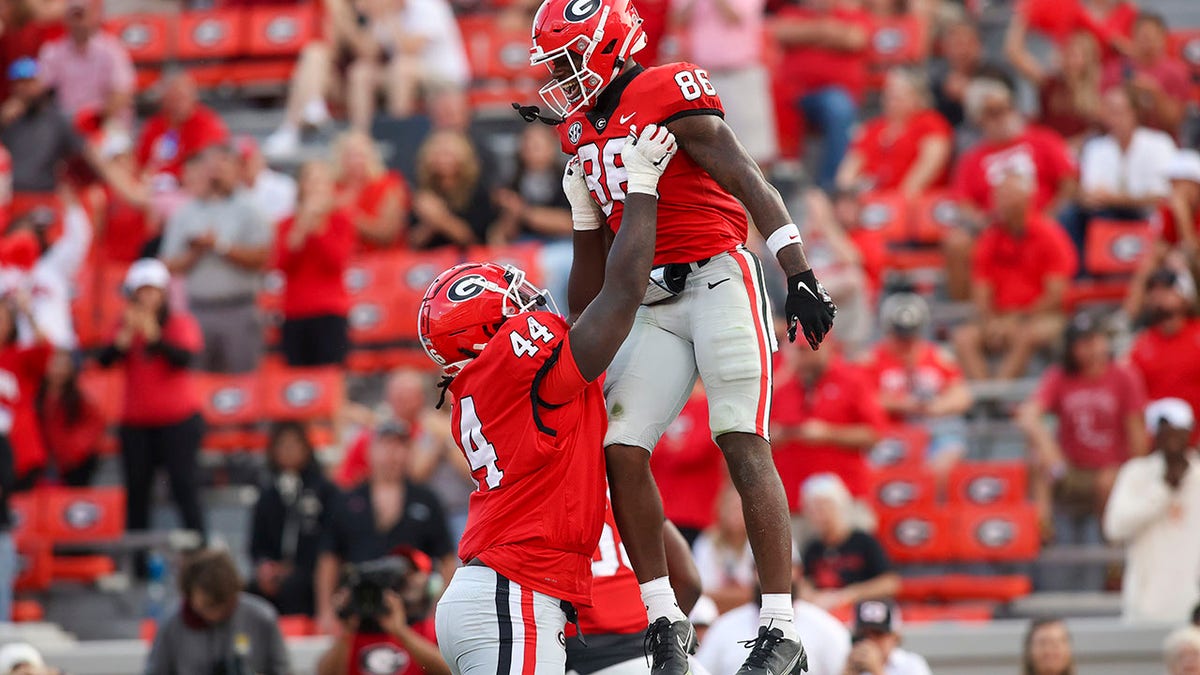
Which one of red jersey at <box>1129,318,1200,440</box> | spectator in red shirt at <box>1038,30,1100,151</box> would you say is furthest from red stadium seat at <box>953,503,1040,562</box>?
spectator in red shirt at <box>1038,30,1100,151</box>

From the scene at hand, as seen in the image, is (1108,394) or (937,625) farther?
(1108,394)

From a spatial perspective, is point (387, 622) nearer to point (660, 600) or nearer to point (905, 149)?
point (660, 600)

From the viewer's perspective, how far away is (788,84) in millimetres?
14680

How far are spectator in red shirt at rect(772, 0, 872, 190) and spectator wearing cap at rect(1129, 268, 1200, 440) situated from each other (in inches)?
149

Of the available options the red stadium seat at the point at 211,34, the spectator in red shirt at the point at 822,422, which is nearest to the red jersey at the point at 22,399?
the spectator in red shirt at the point at 822,422

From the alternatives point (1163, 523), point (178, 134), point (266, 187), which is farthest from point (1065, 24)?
point (178, 134)

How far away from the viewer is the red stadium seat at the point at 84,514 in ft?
38.0

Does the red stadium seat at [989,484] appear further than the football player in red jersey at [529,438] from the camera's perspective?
Yes

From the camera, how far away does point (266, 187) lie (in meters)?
14.0

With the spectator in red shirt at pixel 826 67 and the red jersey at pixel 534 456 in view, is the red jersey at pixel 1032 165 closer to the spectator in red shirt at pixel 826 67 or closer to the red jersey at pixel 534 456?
the spectator in red shirt at pixel 826 67

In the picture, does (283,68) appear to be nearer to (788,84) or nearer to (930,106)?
(788,84)

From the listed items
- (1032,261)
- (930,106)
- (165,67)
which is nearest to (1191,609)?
(1032,261)

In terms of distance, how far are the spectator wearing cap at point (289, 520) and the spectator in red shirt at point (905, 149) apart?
15.6 feet

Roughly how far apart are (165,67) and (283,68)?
1.37 m
